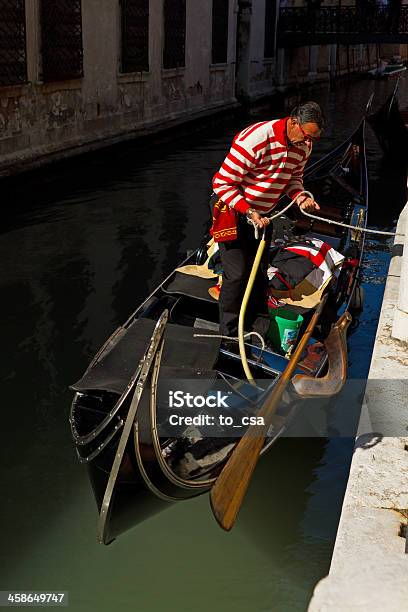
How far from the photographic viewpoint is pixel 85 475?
359 centimetres

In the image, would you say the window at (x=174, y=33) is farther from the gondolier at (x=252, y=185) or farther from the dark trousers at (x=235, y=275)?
the dark trousers at (x=235, y=275)

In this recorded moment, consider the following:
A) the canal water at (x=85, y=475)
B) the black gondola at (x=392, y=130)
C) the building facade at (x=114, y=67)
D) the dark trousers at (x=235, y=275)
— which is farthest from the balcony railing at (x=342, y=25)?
the dark trousers at (x=235, y=275)

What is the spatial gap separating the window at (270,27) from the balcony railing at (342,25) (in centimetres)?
56

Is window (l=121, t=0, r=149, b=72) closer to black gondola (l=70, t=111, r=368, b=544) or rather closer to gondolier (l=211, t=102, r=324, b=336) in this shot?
black gondola (l=70, t=111, r=368, b=544)

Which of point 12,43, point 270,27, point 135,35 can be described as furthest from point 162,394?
point 270,27

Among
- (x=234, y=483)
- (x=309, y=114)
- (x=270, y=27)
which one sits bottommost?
(x=234, y=483)

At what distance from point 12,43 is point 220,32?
7.91 meters

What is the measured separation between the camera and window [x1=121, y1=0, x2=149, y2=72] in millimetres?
11805

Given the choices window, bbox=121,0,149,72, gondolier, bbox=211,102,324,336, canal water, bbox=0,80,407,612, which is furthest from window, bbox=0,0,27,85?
gondolier, bbox=211,102,324,336

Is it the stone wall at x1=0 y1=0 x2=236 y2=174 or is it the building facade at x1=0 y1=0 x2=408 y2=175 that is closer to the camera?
the building facade at x1=0 y1=0 x2=408 y2=175

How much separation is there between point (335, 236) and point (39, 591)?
12.0 feet

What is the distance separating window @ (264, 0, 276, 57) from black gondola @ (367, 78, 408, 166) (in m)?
7.97

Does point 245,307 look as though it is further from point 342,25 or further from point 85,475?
point 342,25

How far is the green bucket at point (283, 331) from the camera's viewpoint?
3.83 meters
